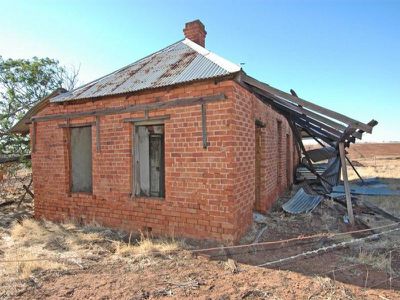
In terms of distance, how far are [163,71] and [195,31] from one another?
259cm

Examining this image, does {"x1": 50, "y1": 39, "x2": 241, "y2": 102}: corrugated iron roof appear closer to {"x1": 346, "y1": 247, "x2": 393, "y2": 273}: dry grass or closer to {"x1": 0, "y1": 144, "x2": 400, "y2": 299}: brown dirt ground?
{"x1": 0, "y1": 144, "x2": 400, "y2": 299}: brown dirt ground

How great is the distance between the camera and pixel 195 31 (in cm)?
793

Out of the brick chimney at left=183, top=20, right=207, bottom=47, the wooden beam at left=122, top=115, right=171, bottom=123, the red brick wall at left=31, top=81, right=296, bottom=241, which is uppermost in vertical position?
the brick chimney at left=183, top=20, right=207, bottom=47

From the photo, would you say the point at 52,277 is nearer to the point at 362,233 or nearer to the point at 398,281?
the point at 398,281

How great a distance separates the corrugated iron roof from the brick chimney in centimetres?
64

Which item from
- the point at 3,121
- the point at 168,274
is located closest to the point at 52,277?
the point at 168,274

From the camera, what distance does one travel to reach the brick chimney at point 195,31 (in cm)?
788

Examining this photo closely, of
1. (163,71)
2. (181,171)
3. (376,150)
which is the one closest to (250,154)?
(181,171)

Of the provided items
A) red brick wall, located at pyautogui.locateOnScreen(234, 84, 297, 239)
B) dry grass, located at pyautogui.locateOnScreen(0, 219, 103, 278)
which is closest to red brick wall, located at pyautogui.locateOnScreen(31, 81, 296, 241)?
red brick wall, located at pyautogui.locateOnScreen(234, 84, 297, 239)

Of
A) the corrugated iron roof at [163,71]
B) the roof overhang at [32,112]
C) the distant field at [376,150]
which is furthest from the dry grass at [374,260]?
the distant field at [376,150]

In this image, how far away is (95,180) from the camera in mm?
6465

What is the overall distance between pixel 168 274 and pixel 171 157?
7.12 feet

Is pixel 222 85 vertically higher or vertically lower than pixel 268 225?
higher

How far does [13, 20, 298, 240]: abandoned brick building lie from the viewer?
196 inches
